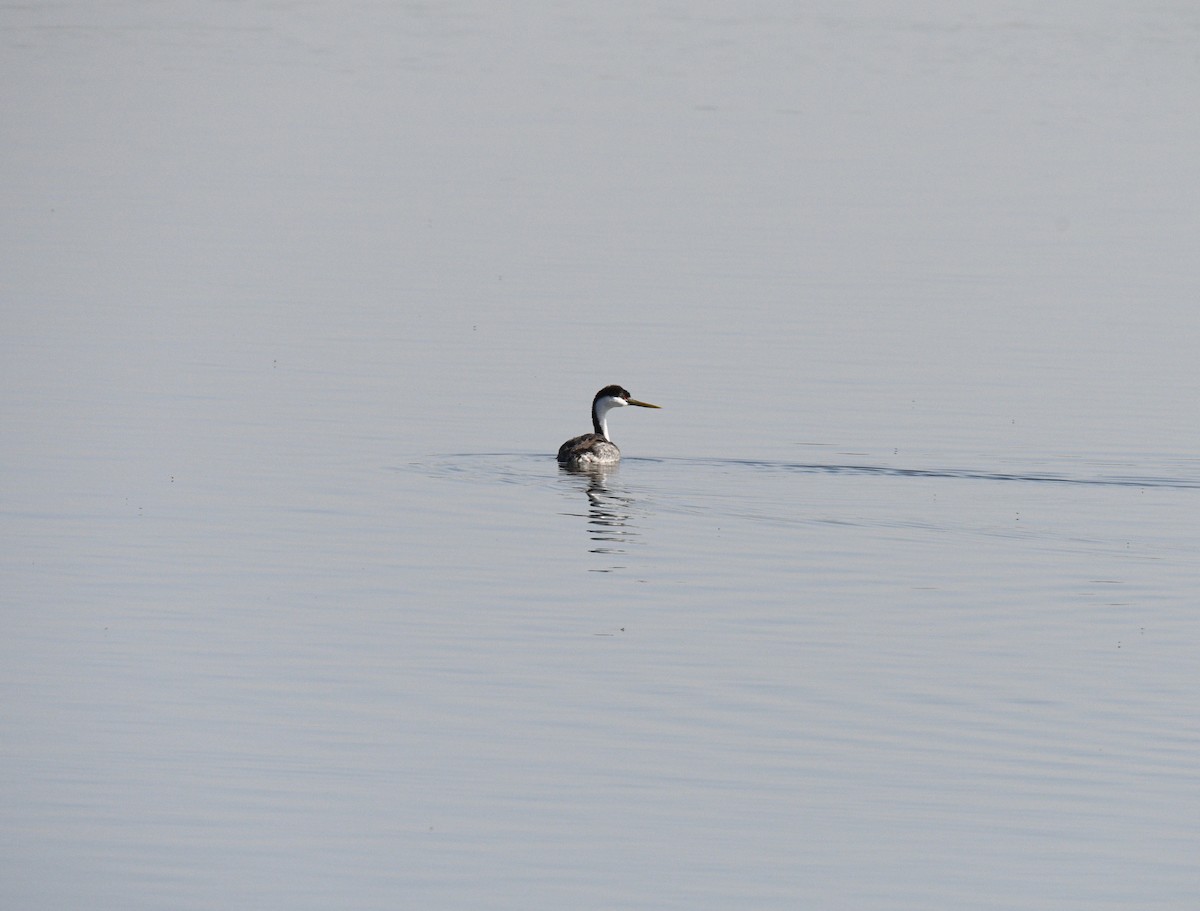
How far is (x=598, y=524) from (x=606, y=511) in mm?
636

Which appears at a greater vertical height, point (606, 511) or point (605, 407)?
point (605, 407)

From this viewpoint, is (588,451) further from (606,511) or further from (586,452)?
(606,511)

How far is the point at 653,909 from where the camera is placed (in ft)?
34.4

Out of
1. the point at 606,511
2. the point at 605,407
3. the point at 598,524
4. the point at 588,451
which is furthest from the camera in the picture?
the point at 605,407

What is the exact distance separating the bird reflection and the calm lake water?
0.08 metres

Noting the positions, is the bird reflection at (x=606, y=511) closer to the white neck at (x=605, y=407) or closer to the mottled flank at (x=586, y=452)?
the mottled flank at (x=586, y=452)

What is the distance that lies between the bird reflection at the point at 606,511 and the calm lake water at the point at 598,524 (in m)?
0.08

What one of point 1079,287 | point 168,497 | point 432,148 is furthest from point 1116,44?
point 168,497

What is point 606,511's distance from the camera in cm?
1989

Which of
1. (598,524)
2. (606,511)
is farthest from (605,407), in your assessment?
(598,524)

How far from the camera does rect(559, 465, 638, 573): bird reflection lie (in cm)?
1834

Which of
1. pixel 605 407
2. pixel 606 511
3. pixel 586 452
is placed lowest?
pixel 606 511

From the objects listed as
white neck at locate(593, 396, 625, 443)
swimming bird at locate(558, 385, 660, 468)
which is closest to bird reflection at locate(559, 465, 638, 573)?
swimming bird at locate(558, 385, 660, 468)

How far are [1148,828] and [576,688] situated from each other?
3712 millimetres
